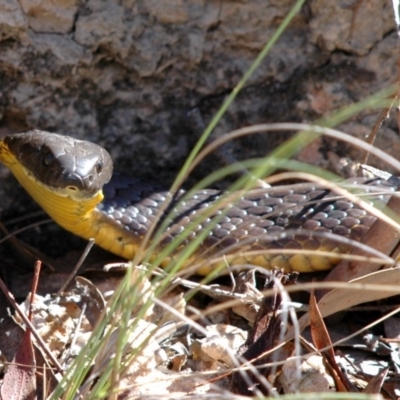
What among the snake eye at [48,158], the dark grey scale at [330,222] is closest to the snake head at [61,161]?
the snake eye at [48,158]

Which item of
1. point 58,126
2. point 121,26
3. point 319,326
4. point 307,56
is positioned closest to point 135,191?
point 58,126

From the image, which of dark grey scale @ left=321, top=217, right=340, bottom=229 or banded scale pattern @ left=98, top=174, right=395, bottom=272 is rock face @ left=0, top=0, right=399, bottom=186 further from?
dark grey scale @ left=321, top=217, right=340, bottom=229

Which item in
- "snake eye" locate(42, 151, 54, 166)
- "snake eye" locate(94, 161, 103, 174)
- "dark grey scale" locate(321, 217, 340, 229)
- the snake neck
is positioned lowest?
the snake neck

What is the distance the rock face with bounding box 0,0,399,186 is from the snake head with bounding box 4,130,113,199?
0.97 ft

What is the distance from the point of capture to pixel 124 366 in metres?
2.20

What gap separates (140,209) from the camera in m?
3.71

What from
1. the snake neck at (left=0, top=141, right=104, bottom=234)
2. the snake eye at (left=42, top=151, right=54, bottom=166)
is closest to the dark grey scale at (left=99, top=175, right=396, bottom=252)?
the snake neck at (left=0, top=141, right=104, bottom=234)

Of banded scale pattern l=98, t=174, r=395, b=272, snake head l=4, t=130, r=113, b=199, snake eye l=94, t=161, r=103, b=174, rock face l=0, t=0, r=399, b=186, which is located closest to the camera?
snake head l=4, t=130, r=113, b=199

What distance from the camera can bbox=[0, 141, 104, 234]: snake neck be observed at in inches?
134

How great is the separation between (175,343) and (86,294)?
444 millimetres

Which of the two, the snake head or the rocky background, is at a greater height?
the rocky background

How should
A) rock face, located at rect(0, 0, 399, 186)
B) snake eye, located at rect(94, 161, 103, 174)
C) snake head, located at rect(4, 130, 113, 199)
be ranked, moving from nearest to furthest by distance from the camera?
1. snake head, located at rect(4, 130, 113, 199)
2. snake eye, located at rect(94, 161, 103, 174)
3. rock face, located at rect(0, 0, 399, 186)

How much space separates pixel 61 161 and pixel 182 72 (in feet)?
2.86

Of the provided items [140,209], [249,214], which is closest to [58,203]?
[140,209]
